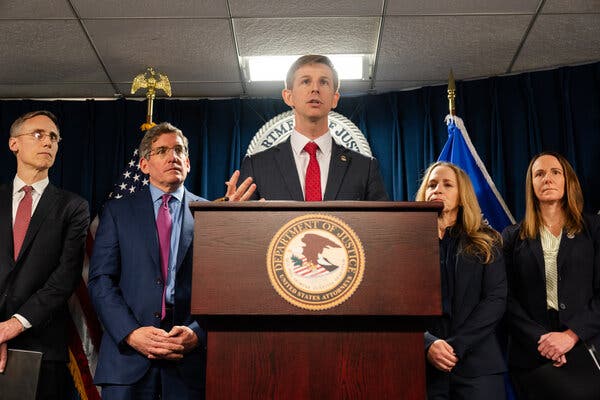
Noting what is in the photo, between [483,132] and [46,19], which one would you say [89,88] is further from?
[483,132]

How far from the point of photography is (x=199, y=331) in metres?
2.15

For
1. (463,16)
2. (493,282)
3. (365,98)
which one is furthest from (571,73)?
(493,282)

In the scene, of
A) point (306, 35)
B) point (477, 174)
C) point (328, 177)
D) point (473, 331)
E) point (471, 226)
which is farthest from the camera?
point (306, 35)

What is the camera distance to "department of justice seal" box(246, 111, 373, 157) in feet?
15.0

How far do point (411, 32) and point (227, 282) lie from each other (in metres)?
2.97

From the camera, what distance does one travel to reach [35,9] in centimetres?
373

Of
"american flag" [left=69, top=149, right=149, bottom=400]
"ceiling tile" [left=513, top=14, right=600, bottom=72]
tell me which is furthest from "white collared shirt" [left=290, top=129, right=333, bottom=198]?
"ceiling tile" [left=513, top=14, right=600, bottom=72]

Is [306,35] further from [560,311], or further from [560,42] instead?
[560,311]

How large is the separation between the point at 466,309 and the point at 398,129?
242 cm

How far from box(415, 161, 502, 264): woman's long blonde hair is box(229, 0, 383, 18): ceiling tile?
4.21ft

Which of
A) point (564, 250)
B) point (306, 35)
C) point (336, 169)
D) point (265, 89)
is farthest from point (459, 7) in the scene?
point (336, 169)

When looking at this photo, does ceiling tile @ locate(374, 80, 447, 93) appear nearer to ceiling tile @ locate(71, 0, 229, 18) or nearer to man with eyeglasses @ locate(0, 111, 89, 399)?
ceiling tile @ locate(71, 0, 229, 18)

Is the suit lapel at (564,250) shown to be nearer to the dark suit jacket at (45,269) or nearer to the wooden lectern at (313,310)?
the wooden lectern at (313,310)

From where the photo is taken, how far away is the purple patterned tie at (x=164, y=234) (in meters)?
2.31
